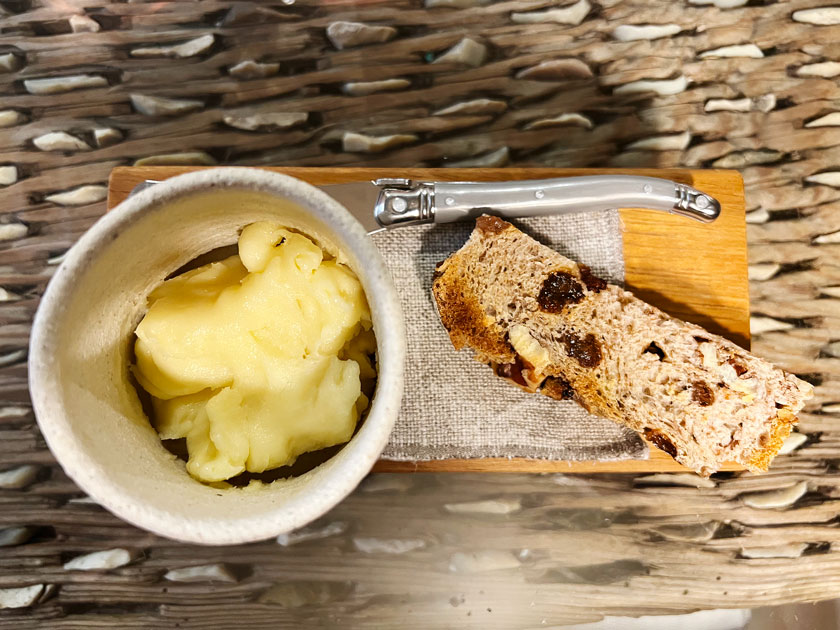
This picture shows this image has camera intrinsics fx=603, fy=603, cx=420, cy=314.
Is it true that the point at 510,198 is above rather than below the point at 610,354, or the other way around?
above

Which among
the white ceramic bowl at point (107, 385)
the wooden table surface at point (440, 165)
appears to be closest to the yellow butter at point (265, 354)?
the white ceramic bowl at point (107, 385)

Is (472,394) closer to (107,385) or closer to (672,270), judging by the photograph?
(672,270)

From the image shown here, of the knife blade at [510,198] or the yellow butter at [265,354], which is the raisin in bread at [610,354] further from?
the yellow butter at [265,354]

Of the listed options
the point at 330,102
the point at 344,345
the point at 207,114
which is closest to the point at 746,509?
the point at 344,345

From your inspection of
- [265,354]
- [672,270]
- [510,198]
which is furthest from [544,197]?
[265,354]

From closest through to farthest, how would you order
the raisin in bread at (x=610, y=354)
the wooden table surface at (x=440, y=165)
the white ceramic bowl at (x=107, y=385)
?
the white ceramic bowl at (x=107, y=385), the raisin in bread at (x=610, y=354), the wooden table surface at (x=440, y=165)

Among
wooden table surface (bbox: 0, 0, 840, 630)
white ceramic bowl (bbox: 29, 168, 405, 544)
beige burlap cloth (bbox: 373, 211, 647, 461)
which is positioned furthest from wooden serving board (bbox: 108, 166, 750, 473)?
white ceramic bowl (bbox: 29, 168, 405, 544)

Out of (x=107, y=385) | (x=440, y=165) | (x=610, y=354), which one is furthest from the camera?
(x=440, y=165)

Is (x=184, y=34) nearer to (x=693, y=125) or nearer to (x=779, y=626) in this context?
(x=693, y=125)
